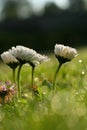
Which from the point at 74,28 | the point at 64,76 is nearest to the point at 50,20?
the point at 74,28

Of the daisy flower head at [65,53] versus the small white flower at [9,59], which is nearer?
the daisy flower head at [65,53]

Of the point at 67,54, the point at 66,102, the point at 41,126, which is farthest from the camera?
the point at 67,54

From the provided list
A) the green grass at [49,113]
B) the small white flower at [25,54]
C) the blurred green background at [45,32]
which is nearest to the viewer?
the green grass at [49,113]

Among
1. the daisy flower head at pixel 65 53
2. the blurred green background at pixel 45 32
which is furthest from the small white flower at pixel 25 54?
the blurred green background at pixel 45 32

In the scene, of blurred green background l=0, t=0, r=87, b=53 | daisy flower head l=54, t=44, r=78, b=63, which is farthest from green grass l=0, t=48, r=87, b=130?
blurred green background l=0, t=0, r=87, b=53

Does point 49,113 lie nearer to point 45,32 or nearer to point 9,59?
point 9,59

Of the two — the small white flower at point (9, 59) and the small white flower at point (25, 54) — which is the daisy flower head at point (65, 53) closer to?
the small white flower at point (25, 54)

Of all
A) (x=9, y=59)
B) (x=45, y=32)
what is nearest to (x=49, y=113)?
(x=9, y=59)

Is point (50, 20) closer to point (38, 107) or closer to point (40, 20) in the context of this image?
point (40, 20)

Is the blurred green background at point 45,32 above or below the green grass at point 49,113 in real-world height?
above
